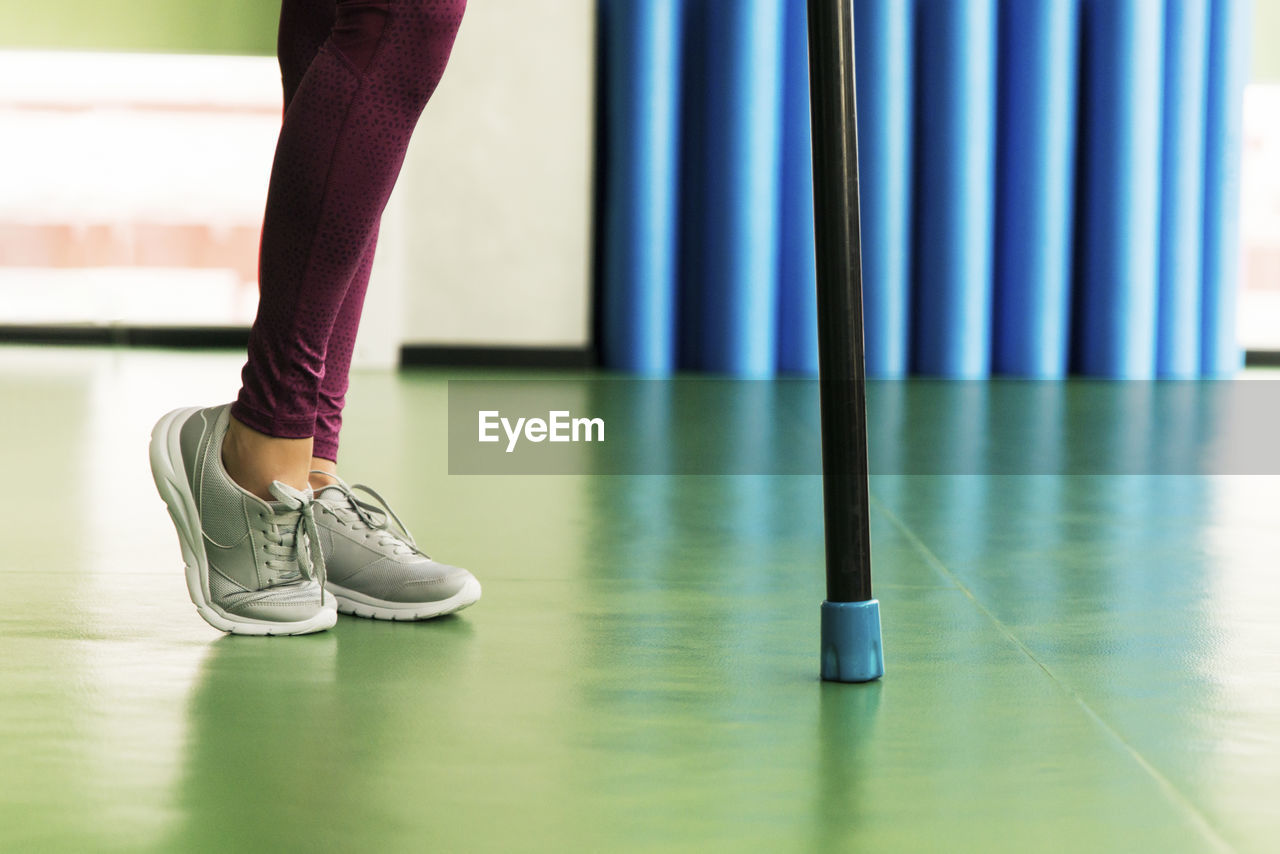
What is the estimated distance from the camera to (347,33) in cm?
100

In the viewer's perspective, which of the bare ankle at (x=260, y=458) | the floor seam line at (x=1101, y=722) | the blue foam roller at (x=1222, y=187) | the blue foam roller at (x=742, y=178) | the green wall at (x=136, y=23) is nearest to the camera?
the floor seam line at (x=1101, y=722)

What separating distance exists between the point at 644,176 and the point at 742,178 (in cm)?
25

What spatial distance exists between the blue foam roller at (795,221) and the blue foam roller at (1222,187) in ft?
3.53

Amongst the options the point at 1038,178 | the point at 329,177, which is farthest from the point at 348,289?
the point at 1038,178

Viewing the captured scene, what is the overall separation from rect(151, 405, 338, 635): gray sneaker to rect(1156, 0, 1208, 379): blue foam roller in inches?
123

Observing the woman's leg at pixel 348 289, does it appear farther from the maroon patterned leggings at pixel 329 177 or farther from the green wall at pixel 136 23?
the green wall at pixel 136 23

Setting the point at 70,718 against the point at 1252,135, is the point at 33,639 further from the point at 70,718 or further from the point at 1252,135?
the point at 1252,135

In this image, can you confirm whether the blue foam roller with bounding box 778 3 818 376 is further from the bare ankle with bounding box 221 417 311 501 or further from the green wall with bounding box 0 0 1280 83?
the bare ankle with bounding box 221 417 311 501

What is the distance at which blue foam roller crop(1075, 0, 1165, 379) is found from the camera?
12.1ft

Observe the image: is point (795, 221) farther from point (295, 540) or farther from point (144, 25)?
point (295, 540)

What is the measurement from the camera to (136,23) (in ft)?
13.0

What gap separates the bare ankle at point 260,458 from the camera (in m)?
1.06
